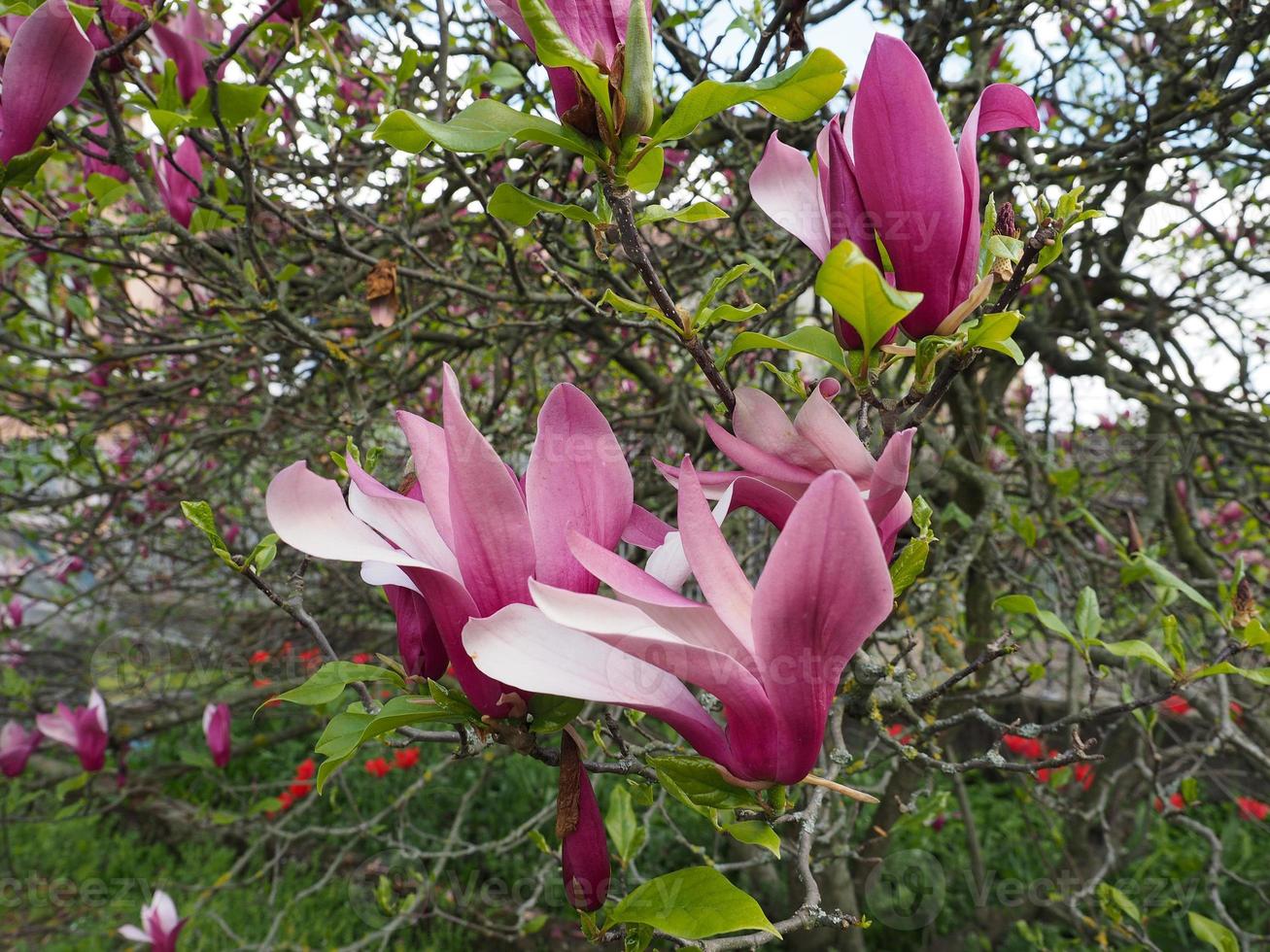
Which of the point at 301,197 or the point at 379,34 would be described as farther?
the point at 301,197

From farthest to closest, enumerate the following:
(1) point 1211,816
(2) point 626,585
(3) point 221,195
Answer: (1) point 1211,816, (3) point 221,195, (2) point 626,585

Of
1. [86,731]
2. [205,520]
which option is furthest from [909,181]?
[86,731]

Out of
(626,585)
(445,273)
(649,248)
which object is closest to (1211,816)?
(649,248)

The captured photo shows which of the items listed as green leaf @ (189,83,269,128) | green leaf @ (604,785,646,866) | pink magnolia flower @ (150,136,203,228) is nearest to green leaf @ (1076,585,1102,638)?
green leaf @ (604,785,646,866)

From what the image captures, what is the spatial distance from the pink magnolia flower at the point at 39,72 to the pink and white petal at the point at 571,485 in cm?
67

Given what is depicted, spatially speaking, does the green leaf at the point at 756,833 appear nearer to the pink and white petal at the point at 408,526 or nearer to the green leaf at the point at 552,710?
the green leaf at the point at 552,710

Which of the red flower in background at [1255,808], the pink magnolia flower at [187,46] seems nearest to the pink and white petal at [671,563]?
the pink magnolia flower at [187,46]

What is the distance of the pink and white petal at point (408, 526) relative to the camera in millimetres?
560

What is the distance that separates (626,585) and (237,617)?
3.99m

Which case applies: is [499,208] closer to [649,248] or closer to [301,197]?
[649,248]

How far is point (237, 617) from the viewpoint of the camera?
389cm

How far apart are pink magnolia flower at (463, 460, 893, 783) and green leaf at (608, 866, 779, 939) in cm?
13

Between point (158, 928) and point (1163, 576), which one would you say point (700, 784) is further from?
point (158, 928)

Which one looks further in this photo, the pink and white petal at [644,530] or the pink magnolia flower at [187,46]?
the pink magnolia flower at [187,46]
